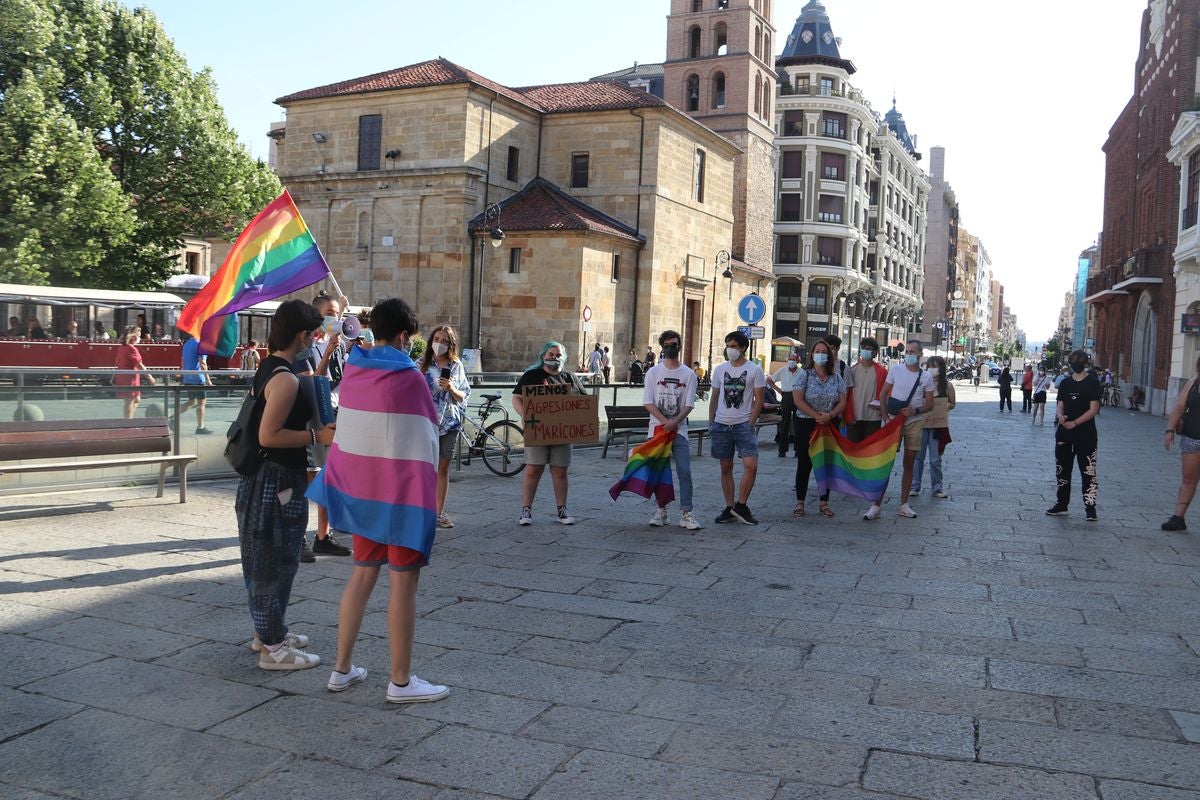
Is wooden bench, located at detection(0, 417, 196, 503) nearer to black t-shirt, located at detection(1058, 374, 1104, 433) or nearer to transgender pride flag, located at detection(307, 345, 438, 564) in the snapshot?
transgender pride flag, located at detection(307, 345, 438, 564)

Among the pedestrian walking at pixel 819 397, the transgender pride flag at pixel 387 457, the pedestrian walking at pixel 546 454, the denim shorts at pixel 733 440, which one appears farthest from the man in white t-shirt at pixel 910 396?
the transgender pride flag at pixel 387 457

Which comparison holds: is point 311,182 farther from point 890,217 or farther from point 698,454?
point 890,217

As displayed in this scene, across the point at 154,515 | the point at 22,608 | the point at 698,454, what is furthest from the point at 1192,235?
the point at 22,608

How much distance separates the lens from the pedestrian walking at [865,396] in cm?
1046

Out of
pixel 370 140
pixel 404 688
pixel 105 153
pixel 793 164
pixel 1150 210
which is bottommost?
pixel 404 688

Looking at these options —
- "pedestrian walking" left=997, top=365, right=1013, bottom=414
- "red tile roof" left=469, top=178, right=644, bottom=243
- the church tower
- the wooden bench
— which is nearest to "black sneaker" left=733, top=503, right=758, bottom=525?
the wooden bench

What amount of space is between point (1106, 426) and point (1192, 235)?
606cm

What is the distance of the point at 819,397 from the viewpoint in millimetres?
9945

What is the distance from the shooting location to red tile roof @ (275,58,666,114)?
35.8m

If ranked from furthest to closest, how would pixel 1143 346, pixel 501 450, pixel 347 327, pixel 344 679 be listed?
pixel 1143 346, pixel 501 450, pixel 347 327, pixel 344 679

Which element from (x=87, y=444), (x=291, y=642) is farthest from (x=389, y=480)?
(x=87, y=444)

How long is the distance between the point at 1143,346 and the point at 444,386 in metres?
38.6

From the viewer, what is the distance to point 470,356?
33.3 m

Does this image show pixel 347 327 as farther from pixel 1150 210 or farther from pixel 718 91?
pixel 718 91
